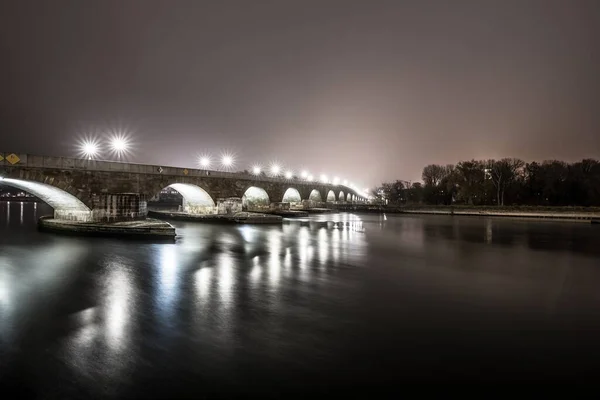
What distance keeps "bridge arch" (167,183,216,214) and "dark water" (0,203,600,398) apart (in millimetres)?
20735

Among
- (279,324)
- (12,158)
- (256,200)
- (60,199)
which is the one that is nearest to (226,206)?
(256,200)

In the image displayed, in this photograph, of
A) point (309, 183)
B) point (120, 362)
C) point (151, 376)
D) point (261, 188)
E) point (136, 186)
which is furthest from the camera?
point (309, 183)

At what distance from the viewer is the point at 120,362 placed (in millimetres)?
5727

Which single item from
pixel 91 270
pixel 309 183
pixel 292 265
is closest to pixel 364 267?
pixel 292 265

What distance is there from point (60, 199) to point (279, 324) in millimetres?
24278

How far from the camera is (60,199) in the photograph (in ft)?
82.2

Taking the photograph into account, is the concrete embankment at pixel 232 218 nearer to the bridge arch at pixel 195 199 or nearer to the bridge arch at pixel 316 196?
the bridge arch at pixel 195 199

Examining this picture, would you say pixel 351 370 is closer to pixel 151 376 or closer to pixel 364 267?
pixel 151 376

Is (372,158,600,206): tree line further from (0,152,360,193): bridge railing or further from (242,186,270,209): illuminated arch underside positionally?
(0,152,360,193): bridge railing

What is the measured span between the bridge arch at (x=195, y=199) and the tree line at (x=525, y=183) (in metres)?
51.9

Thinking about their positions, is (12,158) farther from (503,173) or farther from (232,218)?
(503,173)

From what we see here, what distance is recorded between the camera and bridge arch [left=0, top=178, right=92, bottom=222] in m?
22.6

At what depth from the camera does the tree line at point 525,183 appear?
6203 cm

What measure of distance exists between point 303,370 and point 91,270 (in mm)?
10857
